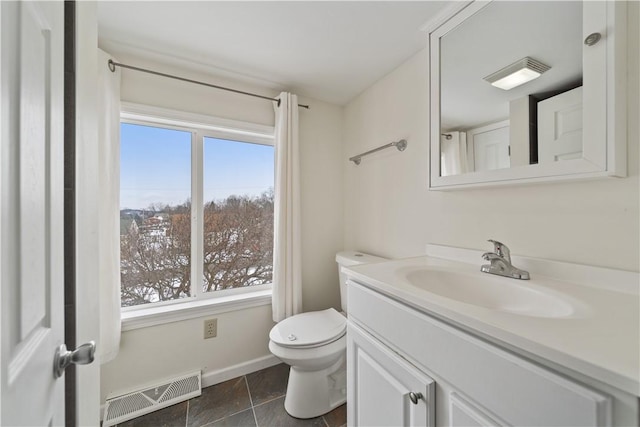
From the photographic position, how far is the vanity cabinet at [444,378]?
426mm

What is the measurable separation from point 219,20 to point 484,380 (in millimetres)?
1664

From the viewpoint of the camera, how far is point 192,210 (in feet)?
5.42

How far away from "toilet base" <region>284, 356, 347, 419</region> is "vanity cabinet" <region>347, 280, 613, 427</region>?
1.23ft

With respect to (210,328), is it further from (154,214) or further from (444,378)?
(444,378)

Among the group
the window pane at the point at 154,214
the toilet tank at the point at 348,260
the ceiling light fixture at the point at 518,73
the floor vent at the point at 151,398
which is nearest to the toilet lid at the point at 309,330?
the toilet tank at the point at 348,260

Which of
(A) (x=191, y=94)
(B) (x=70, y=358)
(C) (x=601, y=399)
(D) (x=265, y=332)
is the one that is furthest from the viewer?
(D) (x=265, y=332)

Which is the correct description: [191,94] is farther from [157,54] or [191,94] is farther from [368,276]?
[368,276]

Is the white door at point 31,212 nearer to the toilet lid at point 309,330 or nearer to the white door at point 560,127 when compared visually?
the toilet lid at point 309,330

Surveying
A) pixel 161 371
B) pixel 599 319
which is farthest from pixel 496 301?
pixel 161 371

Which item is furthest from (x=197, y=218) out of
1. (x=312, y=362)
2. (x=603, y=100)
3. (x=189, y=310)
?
(x=603, y=100)

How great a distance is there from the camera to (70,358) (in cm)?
49

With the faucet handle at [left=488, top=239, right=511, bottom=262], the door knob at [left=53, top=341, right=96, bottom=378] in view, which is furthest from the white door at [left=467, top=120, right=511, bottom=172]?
the door knob at [left=53, top=341, right=96, bottom=378]

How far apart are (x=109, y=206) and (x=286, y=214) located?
0.98 m

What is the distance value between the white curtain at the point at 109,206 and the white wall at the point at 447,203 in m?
1.50
